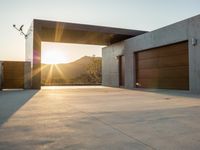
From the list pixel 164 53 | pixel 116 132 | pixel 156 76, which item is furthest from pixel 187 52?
pixel 116 132

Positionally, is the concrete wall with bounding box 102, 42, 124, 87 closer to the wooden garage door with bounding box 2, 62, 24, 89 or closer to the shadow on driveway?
the wooden garage door with bounding box 2, 62, 24, 89

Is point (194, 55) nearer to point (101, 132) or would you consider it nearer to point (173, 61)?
point (173, 61)

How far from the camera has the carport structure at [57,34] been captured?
1841 cm

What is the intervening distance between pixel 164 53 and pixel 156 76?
162 centimetres

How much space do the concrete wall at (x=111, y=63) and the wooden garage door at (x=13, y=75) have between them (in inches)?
319

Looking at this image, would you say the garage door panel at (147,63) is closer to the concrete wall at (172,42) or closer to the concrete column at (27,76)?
the concrete wall at (172,42)

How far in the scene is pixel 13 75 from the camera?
61.5ft

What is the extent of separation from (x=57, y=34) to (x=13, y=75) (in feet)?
15.7

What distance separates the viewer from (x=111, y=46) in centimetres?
2477

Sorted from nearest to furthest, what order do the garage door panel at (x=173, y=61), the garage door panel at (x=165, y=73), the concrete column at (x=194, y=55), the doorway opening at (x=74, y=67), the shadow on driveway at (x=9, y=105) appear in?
1. the shadow on driveway at (x=9, y=105)
2. the concrete column at (x=194, y=55)
3. the garage door panel at (x=173, y=61)
4. the garage door panel at (x=165, y=73)
5. the doorway opening at (x=74, y=67)

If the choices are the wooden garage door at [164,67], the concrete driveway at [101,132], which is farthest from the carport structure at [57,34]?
the concrete driveway at [101,132]

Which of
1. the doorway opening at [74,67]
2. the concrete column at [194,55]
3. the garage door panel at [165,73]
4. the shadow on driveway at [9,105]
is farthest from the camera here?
the doorway opening at [74,67]

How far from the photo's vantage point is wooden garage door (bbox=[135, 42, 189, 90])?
14.6 metres

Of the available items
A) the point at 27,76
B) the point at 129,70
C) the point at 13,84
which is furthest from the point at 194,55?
the point at 13,84
